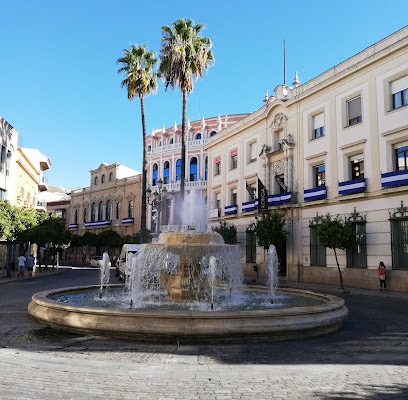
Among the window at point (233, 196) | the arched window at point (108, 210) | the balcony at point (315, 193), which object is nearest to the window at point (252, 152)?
the window at point (233, 196)

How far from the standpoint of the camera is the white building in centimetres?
1906

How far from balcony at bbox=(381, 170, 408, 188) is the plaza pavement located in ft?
37.6

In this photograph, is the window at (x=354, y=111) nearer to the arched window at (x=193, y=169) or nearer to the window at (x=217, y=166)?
the window at (x=217, y=166)

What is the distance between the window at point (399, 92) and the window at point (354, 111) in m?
2.08

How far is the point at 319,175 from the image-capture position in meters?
24.3

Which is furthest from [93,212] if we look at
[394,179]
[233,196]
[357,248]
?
[394,179]

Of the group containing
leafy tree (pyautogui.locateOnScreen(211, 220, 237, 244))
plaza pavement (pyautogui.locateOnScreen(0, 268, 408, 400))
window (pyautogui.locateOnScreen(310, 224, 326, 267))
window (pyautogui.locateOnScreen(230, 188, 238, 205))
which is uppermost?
window (pyautogui.locateOnScreen(230, 188, 238, 205))

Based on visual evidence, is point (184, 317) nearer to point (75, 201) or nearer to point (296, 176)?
point (296, 176)

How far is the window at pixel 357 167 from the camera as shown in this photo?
21194 mm

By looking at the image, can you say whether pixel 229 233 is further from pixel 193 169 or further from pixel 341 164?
pixel 193 169

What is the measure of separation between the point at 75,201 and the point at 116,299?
189 ft

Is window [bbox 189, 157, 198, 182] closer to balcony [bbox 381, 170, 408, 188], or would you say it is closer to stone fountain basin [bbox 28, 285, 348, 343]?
balcony [bbox 381, 170, 408, 188]

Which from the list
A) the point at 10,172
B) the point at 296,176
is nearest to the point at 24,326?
the point at 296,176

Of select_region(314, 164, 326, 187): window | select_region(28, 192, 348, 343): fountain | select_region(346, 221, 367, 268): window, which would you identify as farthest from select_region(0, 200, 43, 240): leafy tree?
select_region(346, 221, 367, 268): window
